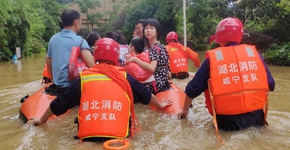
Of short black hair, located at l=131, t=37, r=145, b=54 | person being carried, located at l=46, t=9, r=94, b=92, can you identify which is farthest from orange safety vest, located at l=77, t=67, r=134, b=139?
short black hair, located at l=131, t=37, r=145, b=54

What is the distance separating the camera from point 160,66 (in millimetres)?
4316

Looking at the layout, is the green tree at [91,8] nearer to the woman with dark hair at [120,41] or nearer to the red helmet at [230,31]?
the woman with dark hair at [120,41]

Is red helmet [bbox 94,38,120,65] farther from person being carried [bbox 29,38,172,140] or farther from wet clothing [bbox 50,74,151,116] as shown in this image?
wet clothing [bbox 50,74,151,116]

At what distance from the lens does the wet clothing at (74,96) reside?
2708 mm

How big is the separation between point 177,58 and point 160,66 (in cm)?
263

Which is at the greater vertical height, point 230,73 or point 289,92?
point 230,73

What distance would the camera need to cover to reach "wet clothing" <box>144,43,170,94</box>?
4142 mm

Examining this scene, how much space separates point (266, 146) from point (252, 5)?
411 inches

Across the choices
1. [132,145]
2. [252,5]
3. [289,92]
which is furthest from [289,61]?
[132,145]

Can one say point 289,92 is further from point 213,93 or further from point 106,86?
point 106,86

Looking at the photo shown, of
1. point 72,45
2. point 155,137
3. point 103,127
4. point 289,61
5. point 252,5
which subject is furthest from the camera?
point 252,5

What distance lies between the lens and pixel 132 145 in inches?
103

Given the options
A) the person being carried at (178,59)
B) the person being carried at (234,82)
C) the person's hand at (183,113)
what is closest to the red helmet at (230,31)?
the person being carried at (234,82)

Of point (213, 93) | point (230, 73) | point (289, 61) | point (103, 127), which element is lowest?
point (289, 61)
